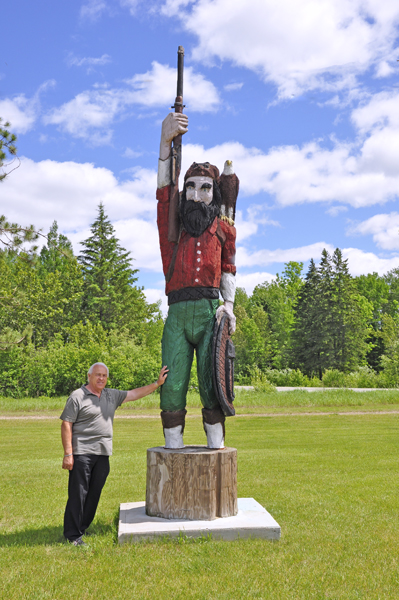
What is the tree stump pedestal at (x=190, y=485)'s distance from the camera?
4.73 metres

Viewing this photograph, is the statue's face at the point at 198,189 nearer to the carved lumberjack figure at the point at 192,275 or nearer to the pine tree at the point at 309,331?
the carved lumberjack figure at the point at 192,275

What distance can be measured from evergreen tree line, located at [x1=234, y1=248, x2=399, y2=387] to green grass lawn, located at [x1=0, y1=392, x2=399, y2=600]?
2395 centimetres

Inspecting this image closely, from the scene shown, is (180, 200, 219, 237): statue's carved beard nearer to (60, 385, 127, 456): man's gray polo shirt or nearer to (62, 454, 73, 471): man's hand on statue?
(60, 385, 127, 456): man's gray polo shirt

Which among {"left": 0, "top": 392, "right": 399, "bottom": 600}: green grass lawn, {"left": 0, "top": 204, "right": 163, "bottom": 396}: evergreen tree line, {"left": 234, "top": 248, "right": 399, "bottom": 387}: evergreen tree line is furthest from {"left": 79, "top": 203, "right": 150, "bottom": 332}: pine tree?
{"left": 0, "top": 392, "right": 399, "bottom": 600}: green grass lawn

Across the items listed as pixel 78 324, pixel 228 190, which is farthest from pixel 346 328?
A: pixel 228 190

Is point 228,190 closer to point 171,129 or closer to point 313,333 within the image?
point 171,129

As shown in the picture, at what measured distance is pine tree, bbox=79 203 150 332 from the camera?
1356 inches

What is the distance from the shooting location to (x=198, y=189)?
212 inches

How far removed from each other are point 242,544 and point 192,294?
223 cm

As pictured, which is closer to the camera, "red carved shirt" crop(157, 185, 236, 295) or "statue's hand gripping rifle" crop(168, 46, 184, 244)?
"red carved shirt" crop(157, 185, 236, 295)

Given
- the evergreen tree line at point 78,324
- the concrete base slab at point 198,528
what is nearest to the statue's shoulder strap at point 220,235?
the concrete base slab at point 198,528

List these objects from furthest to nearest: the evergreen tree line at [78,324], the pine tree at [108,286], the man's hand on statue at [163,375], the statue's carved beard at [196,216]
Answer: the pine tree at [108,286]
the evergreen tree line at [78,324]
the statue's carved beard at [196,216]
the man's hand on statue at [163,375]

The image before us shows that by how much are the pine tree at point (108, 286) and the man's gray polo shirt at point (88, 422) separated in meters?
29.4

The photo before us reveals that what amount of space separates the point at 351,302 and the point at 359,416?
2330cm
